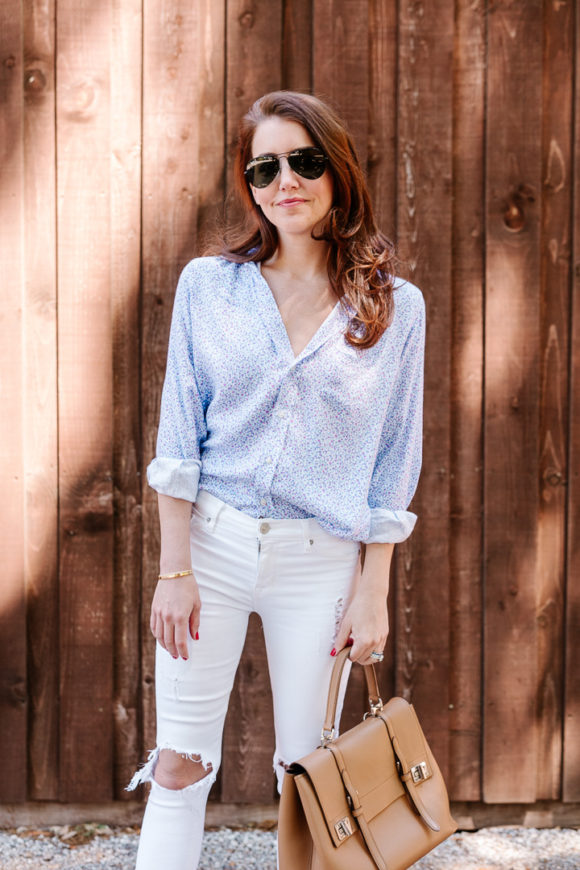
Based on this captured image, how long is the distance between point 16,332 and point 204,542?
1.20 meters

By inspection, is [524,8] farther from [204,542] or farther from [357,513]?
[204,542]

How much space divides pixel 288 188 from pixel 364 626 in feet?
3.16

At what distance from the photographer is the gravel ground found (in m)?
2.54

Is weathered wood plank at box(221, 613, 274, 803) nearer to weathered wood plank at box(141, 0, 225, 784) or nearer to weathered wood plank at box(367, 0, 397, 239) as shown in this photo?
weathered wood plank at box(141, 0, 225, 784)

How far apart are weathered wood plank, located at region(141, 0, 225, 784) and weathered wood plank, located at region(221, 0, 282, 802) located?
4 centimetres

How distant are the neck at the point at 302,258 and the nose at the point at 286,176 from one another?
140 mm

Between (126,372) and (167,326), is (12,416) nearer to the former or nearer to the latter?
(126,372)

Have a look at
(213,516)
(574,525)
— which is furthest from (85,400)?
(574,525)

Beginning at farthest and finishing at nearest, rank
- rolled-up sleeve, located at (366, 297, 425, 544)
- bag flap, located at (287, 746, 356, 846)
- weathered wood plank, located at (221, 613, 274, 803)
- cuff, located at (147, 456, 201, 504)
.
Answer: weathered wood plank, located at (221, 613, 274, 803)
rolled-up sleeve, located at (366, 297, 425, 544)
cuff, located at (147, 456, 201, 504)
bag flap, located at (287, 746, 356, 846)

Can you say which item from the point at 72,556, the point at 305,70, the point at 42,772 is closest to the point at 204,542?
the point at 72,556

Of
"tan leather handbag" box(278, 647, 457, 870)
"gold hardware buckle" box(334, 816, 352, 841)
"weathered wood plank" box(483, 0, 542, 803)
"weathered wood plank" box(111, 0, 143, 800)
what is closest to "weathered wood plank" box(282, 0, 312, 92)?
"weathered wood plank" box(111, 0, 143, 800)

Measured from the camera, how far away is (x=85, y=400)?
2.62 metres

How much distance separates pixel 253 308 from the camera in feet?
5.91

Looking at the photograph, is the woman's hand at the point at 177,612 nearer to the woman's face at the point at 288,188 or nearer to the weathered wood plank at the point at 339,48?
the woman's face at the point at 288,188
